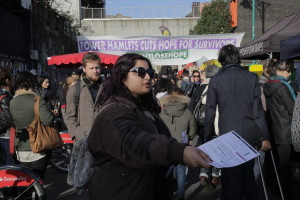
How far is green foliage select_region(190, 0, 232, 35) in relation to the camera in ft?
102

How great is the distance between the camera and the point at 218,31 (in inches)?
1244

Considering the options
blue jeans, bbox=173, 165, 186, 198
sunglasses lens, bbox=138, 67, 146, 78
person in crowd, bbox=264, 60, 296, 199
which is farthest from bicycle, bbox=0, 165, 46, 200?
person in crowd, bbox=264, 60, 296, 199

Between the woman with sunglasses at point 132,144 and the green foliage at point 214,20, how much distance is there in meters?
29.2

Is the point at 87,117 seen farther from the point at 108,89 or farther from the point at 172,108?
the point at 108,89

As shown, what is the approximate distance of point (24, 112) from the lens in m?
4.85

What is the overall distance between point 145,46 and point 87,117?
24.1 feet

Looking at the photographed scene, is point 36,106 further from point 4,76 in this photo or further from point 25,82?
point 4,76

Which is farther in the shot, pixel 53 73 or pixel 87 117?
pixel 53 73

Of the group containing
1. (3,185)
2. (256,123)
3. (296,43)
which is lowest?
(3,185)

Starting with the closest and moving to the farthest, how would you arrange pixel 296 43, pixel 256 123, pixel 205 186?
pixel 256 123 < pixel 296 43 < pixel 205 186

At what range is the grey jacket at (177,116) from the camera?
573 centimetres

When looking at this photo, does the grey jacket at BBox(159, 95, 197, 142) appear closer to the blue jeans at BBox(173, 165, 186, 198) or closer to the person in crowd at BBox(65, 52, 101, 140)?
the blue jeans at BBox(173, 165, 186, 198)

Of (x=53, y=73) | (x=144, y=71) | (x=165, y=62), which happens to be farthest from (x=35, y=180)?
(x=53, y=73)

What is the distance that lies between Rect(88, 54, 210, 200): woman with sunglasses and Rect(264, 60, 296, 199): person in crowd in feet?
11.4
